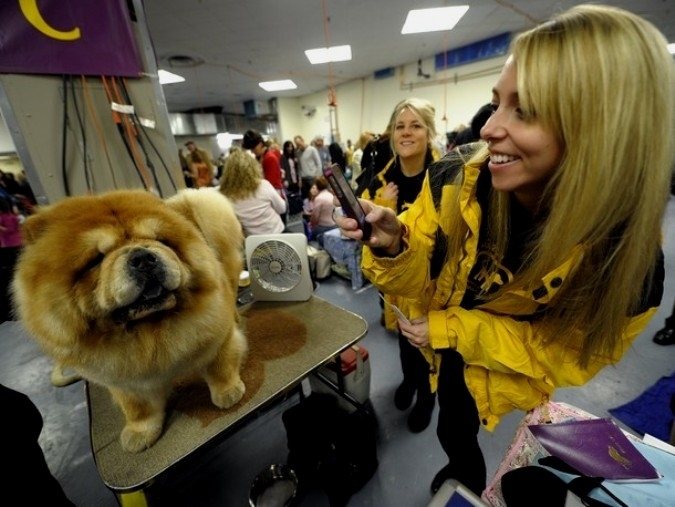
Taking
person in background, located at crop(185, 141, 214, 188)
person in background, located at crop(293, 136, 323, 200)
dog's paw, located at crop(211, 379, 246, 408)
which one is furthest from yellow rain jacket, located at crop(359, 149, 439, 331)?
person in background, located at crop(293, 136, 323, 200)

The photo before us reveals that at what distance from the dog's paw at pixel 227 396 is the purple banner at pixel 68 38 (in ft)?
6.12

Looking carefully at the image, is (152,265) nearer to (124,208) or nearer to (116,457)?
(124,208)

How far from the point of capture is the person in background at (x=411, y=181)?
5.94 feet

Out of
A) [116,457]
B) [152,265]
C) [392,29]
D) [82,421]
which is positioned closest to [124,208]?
[152,265]

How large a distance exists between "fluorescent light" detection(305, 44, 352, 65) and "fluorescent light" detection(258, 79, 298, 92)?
2.58 m

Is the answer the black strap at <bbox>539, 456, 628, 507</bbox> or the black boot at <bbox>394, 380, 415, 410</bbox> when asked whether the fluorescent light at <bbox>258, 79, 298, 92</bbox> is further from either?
the black strap at <bbox>539, 456, 628, 507</bbox>

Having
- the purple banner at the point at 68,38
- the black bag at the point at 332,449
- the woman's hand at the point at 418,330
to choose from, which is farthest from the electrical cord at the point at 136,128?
the woman's hand at the point at 418,330

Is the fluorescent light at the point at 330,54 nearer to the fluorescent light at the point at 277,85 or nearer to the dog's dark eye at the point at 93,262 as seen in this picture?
the fluorescent light at the point at 277,85

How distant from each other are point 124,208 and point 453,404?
1358mm

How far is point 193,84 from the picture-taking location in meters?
9.48

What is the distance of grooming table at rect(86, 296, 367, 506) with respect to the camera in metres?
0.87

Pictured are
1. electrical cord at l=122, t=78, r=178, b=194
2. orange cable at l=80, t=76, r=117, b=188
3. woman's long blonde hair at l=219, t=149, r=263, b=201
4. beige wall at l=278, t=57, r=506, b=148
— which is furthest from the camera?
beige wall at l=278, t=57, r=506, b=148

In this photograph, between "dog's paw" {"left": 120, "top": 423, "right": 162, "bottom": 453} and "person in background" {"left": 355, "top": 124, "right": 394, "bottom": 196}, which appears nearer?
"dog's paw" {"left": 120, "top": 423, "right": 162, "bottom": 453}

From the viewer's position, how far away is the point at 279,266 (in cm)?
154
